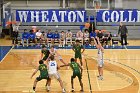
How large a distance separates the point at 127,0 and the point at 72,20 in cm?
693

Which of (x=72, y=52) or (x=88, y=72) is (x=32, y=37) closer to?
(x=72, y=52)

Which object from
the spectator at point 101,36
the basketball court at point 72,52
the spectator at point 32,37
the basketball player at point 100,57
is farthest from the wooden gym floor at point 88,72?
the spectator at point 32,37

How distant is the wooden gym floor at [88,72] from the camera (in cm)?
1691

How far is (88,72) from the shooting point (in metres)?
20.2

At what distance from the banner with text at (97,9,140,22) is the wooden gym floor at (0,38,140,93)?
6217mm

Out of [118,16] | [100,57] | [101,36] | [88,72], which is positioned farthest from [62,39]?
[100,57]

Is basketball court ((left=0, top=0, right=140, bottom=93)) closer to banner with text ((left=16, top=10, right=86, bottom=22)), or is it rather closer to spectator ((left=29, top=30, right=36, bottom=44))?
banner with text ((left=16, top=10, right=86, bottom=22))

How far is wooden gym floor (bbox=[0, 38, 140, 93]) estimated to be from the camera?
666 inches

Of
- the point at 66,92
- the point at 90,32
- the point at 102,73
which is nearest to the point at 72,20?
the point at 90,32

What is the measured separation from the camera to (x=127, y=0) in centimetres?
3656

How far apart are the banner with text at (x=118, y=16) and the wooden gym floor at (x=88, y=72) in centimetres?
622

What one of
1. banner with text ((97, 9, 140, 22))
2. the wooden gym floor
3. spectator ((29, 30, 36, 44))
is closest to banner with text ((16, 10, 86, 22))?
banner with text ((97, 9, 140, 22))

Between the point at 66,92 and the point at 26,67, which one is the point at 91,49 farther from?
the point at 66,92

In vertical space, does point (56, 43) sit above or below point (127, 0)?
below
